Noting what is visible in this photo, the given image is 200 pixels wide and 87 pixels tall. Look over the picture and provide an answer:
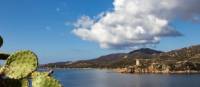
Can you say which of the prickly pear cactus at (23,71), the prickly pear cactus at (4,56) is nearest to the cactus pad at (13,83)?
the prickly pear cactus at (23,71)

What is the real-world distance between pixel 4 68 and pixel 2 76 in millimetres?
132

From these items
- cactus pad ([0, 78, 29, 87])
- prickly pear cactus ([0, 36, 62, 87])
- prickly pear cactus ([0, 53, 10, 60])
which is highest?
prickly pear cactus ([0, 53, 10, 60])

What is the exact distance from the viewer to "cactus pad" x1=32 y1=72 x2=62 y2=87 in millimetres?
2316

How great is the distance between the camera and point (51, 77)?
2.42m

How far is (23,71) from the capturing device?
8.13 feet

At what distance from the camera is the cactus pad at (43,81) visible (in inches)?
91.2

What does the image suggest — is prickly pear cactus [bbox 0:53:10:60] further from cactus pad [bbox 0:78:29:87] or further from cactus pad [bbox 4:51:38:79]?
cactus pad [bbox 0:78:29:87]

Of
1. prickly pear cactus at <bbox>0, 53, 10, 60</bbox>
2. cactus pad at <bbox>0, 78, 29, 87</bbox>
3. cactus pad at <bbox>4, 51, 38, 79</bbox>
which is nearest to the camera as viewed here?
cactus pad at <bbox>0, 78, 29, 87</bbox>

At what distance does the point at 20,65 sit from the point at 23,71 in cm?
4

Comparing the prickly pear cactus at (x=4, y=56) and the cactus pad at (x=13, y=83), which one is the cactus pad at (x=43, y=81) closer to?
the cactus pad at (x=13, y=83)

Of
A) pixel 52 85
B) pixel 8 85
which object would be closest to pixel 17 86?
pixel 8 85

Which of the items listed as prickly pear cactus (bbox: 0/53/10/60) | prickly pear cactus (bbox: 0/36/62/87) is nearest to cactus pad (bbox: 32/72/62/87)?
prickly pear cactus (bbox: 0/36/62/87)

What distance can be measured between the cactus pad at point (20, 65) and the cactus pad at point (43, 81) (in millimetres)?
48

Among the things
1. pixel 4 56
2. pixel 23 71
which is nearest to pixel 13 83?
pixel 23 71
